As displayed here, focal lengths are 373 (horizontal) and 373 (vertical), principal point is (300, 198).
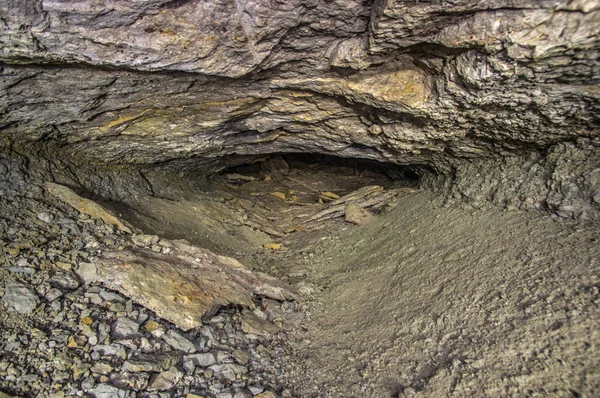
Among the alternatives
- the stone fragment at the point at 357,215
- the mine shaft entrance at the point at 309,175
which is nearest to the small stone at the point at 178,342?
the stone fragment at the point at 357,215

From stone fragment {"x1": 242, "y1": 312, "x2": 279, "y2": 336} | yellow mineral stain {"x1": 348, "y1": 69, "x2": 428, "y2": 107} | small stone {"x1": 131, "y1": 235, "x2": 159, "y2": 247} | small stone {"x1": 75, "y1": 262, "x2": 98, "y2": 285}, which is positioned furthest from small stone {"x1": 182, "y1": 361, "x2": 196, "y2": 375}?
yellow mineral stain {"x1": 348, "y1": 69, "x2": 428, "y2": 107}

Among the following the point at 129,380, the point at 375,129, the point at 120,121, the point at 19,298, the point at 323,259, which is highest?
the point at 375,129

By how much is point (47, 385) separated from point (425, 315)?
2529 millimetres

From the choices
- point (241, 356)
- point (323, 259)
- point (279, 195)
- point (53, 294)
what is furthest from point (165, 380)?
point (279, 195)

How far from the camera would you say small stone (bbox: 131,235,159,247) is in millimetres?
3504

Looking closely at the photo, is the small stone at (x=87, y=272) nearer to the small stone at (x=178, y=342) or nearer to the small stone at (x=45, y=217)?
the small stone at (x=45, y=217)

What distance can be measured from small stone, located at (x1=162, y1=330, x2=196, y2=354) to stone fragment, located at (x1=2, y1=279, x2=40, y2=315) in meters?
0.89

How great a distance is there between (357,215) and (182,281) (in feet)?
9.15

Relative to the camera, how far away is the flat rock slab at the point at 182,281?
2873mm

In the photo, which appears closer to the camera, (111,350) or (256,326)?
(111,350)

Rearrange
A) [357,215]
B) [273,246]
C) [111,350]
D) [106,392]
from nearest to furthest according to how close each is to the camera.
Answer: [106,392]
[111,350]
[273,246]
[357,215]

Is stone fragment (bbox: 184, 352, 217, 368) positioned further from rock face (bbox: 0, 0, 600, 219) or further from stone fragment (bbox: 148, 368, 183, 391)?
rock face (bbox: 0, 0, 600, 219)

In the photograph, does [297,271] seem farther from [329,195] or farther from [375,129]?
[329,195]

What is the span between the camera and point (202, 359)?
8.70ft
